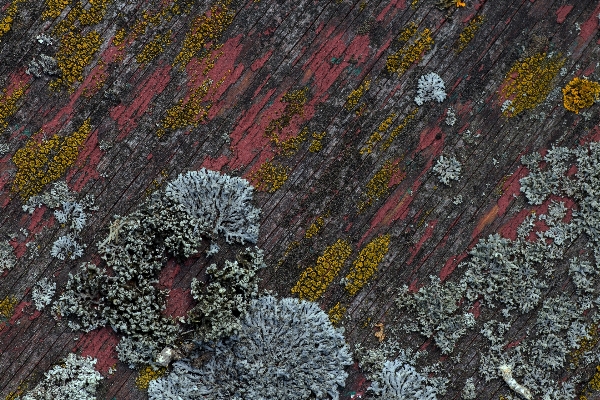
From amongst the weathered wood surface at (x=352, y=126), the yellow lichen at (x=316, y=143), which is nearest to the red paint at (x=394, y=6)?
the weathered wood surface at (x=352, y=126)

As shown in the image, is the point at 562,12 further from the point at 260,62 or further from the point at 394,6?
the point at 260,62

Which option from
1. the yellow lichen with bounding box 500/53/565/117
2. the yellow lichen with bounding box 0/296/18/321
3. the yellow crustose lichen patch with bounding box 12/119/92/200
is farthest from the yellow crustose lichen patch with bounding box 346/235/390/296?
the yellow lichen with bounding box 0/296/18/321

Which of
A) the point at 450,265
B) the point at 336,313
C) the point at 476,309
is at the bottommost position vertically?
the point at 336,313

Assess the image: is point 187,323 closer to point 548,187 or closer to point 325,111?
point 325,111

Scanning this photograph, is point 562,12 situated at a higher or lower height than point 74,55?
higher

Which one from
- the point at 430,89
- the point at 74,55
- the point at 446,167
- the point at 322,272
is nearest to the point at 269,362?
the point at 322,272

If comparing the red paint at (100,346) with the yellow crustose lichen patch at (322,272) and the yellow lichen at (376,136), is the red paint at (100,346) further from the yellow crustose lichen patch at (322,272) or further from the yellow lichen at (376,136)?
the yellow lichen at (376,136)
